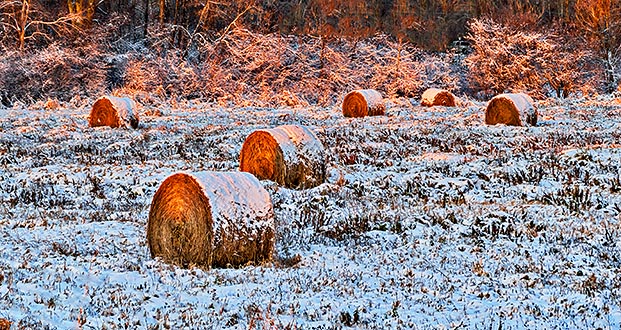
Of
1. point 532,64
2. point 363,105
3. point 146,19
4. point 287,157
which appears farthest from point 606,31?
point 287,157

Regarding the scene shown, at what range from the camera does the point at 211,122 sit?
21719 millimetres

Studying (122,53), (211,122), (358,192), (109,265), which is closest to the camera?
(109,265)

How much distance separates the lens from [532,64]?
37656mm

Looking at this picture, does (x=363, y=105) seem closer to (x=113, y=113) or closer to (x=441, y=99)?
(x=441, y=99)

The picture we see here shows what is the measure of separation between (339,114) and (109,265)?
1973cm

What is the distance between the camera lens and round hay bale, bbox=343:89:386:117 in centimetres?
2384

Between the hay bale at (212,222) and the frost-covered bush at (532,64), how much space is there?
106 feet

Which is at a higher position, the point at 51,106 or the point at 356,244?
the point at 51,106

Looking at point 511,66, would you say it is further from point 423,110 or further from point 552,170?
point 552,170

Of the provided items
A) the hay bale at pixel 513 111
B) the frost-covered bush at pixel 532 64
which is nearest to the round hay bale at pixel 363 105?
the hay bale at pixel 513 111

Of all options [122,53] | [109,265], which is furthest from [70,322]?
[122,53]

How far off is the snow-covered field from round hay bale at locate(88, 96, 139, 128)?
3765 mm

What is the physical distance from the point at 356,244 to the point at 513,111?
42.4ft

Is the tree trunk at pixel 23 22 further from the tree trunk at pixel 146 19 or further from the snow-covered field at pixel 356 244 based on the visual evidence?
the snow-covered field at pixel 356 244
